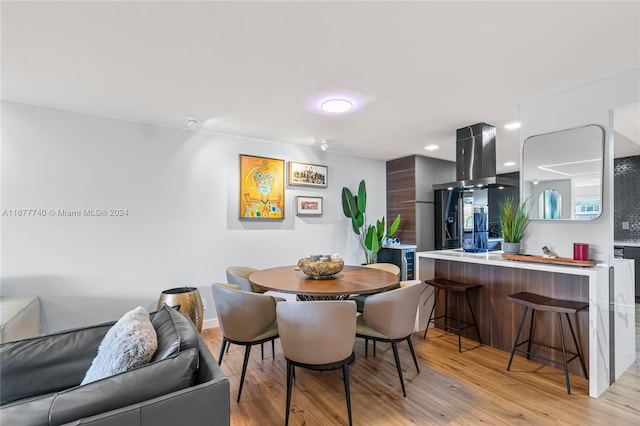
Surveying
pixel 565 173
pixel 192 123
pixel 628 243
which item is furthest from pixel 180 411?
pixel 628 243

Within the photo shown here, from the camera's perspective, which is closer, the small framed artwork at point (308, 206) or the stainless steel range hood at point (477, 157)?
the stainless steel range hood at point (477, 157)

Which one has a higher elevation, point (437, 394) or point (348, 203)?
point (348, 203)

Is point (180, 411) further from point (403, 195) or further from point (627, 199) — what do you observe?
point (627, 199)

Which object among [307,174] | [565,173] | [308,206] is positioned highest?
[307,174]

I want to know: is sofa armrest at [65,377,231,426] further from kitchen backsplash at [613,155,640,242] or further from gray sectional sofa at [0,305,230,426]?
kitchen backsplash at [613,155,640,242]

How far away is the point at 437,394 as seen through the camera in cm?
221

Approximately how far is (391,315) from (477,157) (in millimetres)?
2360

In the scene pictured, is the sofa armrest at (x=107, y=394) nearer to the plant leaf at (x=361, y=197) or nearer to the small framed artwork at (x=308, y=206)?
the small framed artwork at (x=308, y=206)

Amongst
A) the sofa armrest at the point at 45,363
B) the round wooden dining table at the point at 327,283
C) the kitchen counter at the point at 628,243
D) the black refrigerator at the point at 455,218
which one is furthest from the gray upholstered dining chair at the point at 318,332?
the kitchen counter at the point at 628,243

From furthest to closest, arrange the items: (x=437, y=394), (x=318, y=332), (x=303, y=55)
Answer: (x=437, y=394) < (x=303, y=55) < (x=318, y=332)

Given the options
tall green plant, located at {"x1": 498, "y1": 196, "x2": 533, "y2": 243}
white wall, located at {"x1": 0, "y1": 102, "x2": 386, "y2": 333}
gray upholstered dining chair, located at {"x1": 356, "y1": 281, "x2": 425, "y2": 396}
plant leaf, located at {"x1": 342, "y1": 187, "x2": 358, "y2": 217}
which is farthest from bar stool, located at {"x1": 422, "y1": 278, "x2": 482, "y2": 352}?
white wall, located at {"x1": 0, "y1": 102, "x2": 386, "y2": 333}

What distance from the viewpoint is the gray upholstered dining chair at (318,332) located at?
1.84 m

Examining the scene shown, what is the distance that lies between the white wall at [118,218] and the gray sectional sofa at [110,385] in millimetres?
1886

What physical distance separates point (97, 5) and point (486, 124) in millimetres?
3638
